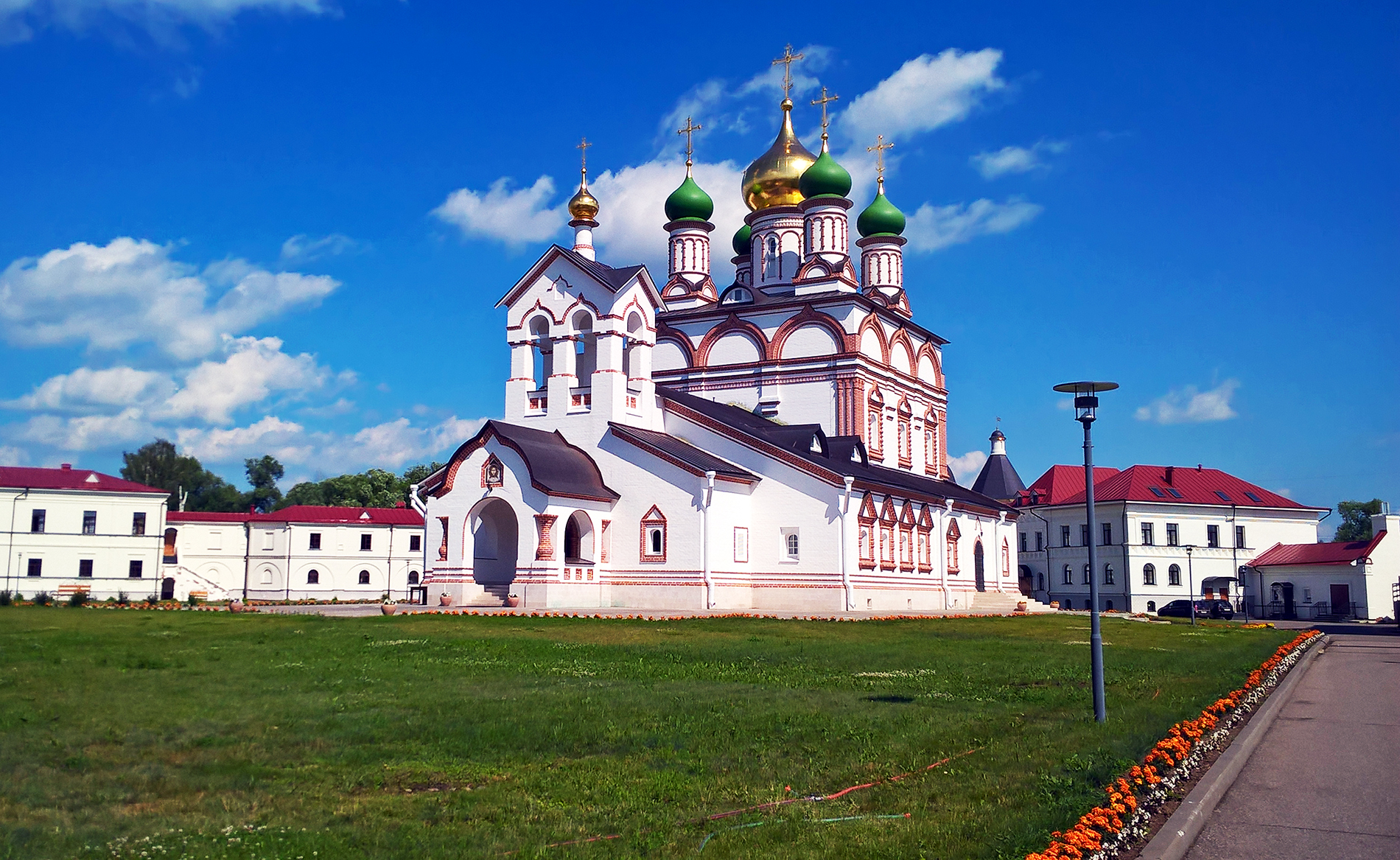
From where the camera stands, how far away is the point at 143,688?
34.3ft

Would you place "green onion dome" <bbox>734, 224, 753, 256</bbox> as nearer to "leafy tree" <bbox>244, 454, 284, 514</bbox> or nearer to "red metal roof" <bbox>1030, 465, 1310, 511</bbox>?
"red metal roof" <bbox>1030, 465, 1310, 511</bbox>

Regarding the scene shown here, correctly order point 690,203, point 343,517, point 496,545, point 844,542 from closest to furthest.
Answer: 1. point 844,542
2. point 496,545
3. point 690,203
4. point 343,517

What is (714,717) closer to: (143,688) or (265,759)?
(265,759)

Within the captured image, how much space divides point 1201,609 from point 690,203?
92.2 feet

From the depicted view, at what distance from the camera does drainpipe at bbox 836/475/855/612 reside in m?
32.2

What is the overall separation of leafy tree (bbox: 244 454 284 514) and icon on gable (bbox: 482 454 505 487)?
7117 centimetres

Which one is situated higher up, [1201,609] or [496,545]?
[496,545]

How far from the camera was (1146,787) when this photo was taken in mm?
7352

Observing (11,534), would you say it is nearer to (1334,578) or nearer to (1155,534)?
(1155,534)

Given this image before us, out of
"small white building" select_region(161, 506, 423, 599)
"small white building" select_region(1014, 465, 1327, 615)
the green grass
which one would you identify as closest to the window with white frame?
the green grass

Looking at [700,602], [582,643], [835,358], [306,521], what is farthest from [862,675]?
[306,521]

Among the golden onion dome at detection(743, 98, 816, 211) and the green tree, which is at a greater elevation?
the golden onion dome at detection(743, 98, 816, 211)

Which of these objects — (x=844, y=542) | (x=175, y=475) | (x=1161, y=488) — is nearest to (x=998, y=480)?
(x=1161, y=488)

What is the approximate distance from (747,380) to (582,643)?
2587cm
